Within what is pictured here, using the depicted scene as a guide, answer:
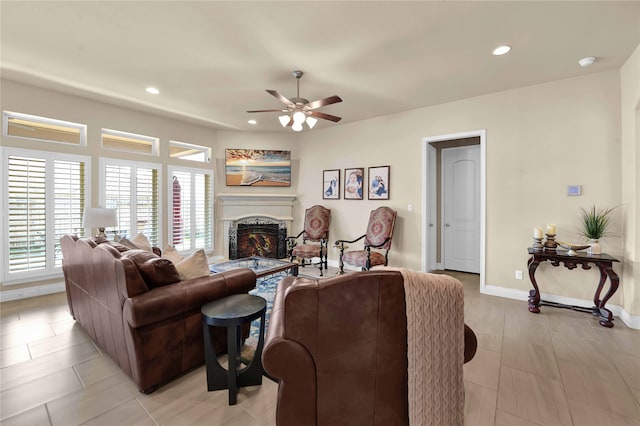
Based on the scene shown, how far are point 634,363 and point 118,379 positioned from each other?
4160 millimetres

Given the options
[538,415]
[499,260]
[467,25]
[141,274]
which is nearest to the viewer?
[538,415]

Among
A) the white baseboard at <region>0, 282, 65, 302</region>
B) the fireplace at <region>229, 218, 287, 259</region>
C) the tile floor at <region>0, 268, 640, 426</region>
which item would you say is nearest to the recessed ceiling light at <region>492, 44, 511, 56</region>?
the tile floor at <region>0, 268, 640, 426</region>

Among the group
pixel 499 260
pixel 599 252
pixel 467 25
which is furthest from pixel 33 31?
pixel 599 252

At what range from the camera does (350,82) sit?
371cm

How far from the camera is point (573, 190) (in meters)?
3.50

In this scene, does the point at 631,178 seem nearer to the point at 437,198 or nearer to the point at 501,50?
the point at 501,50

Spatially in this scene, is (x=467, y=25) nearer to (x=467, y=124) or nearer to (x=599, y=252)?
(x=467, y=124)

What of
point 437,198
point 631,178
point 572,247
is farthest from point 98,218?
point 631,178

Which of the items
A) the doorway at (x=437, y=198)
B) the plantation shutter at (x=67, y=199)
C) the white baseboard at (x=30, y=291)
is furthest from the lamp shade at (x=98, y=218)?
the doorway at (x=437, y=198)

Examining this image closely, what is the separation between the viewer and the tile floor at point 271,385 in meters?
1.75

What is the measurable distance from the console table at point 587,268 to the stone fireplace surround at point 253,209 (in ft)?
14.6

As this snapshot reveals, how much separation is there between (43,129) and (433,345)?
5.64 metres

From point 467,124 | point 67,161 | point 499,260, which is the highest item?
point 467,124

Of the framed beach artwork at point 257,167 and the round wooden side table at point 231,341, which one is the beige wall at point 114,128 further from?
the round wooden side table at point 231,341
